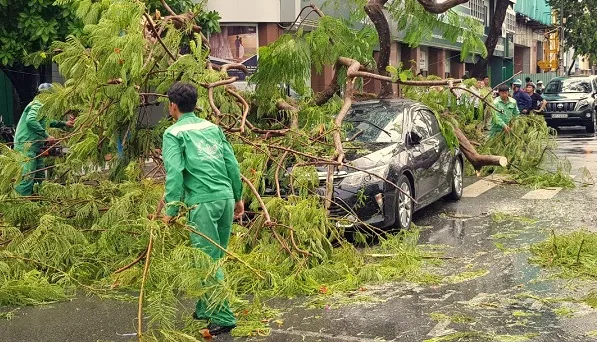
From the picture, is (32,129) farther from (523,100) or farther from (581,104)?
(581,104)

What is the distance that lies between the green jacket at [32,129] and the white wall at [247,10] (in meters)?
15.1

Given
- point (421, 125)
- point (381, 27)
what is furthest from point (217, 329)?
point (381, 27)

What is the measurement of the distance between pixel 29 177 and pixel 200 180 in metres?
4.24

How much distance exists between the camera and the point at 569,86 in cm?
2980

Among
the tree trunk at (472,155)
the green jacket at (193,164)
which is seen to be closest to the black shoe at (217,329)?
the green jacket at (193,164)

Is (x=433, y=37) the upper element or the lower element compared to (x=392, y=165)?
upper

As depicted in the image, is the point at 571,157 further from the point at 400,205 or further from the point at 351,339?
the point at 351,339

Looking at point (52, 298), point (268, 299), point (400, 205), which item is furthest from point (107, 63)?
point (400, 205)

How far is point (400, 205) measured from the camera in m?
10.3

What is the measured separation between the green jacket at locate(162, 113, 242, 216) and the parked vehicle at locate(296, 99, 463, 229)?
2867mm

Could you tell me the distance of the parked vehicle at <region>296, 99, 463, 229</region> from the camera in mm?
9562

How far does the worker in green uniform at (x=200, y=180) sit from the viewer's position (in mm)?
6137

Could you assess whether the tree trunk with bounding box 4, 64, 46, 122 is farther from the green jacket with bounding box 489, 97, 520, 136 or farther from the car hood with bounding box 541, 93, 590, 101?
the car hood with bounding box 541, 93, 590, 101

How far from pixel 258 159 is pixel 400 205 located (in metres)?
2.17
